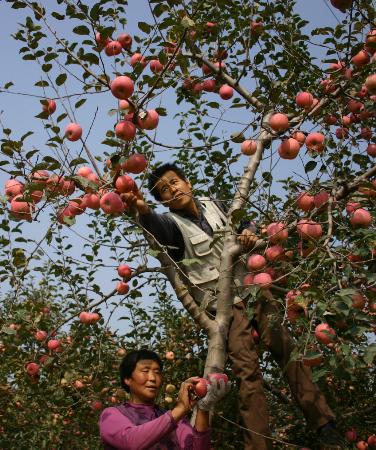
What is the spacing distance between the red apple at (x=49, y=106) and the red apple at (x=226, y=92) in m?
1.41

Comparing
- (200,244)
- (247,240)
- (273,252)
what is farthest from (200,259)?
(273,252)

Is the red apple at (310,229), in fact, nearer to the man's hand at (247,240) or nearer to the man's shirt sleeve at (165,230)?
Answer: the man's hand at (247,240)

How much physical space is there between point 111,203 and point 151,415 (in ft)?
3.21

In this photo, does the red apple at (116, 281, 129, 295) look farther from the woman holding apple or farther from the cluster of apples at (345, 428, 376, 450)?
the cluster of apples at (345, 428, 376, 450)

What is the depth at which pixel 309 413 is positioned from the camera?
248 cm

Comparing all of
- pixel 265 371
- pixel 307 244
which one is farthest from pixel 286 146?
pixel 265 371

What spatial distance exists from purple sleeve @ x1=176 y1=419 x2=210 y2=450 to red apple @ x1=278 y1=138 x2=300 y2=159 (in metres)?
1.32

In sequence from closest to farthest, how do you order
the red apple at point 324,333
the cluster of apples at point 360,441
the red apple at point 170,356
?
the red apple at point 324,333
the cluster of apples at point 360,441
the red apple at point 170,356

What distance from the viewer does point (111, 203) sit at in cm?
206

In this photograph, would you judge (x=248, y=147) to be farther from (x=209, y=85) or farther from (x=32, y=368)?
(x=32, y=368)

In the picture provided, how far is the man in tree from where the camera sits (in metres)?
2.41

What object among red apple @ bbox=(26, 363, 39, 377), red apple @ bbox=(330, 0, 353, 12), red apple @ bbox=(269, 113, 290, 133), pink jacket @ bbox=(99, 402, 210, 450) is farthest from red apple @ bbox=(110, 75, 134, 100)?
red apple @ bbox=(26, 363, 39, 377)

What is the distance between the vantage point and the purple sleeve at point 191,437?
2029mm

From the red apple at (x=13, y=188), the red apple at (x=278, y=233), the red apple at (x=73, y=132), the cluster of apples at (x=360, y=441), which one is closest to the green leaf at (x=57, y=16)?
the red apple at (x=73, y=132)
